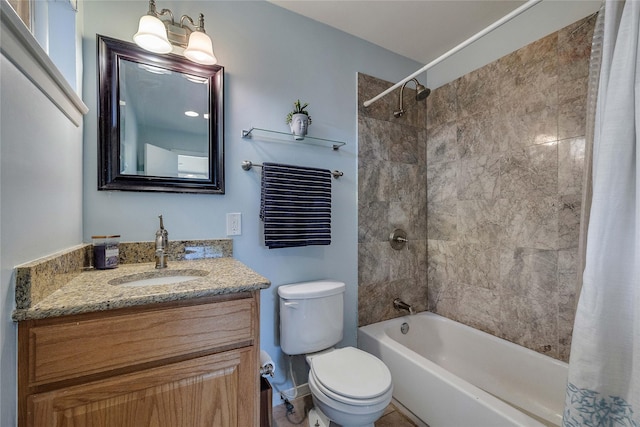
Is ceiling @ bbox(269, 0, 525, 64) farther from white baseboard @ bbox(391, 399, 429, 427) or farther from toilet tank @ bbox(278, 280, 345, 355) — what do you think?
white baseboard @ bbox(391, 399, 429, 427)

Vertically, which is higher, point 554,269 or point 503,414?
point 554,269

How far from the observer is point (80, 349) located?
74 cm

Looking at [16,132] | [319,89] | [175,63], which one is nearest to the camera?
[16,132]

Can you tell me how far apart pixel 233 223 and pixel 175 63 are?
91cm

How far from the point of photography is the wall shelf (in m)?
1.60

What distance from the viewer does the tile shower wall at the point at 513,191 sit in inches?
59.6

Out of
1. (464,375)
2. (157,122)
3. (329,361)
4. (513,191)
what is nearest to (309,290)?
(329,361)

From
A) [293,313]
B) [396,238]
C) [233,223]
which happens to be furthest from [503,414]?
[233,223]

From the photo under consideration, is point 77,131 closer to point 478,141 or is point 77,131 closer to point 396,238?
point 396,238

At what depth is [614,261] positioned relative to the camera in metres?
0.82

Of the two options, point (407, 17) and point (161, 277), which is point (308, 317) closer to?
point (161, 277)

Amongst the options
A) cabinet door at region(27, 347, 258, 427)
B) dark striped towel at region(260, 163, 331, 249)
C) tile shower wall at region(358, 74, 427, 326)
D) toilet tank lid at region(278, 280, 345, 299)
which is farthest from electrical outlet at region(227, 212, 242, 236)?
tile shower wall at region(358, 74, 427, 326)

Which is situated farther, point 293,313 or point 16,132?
point 293,313

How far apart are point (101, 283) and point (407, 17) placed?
2264 mm
